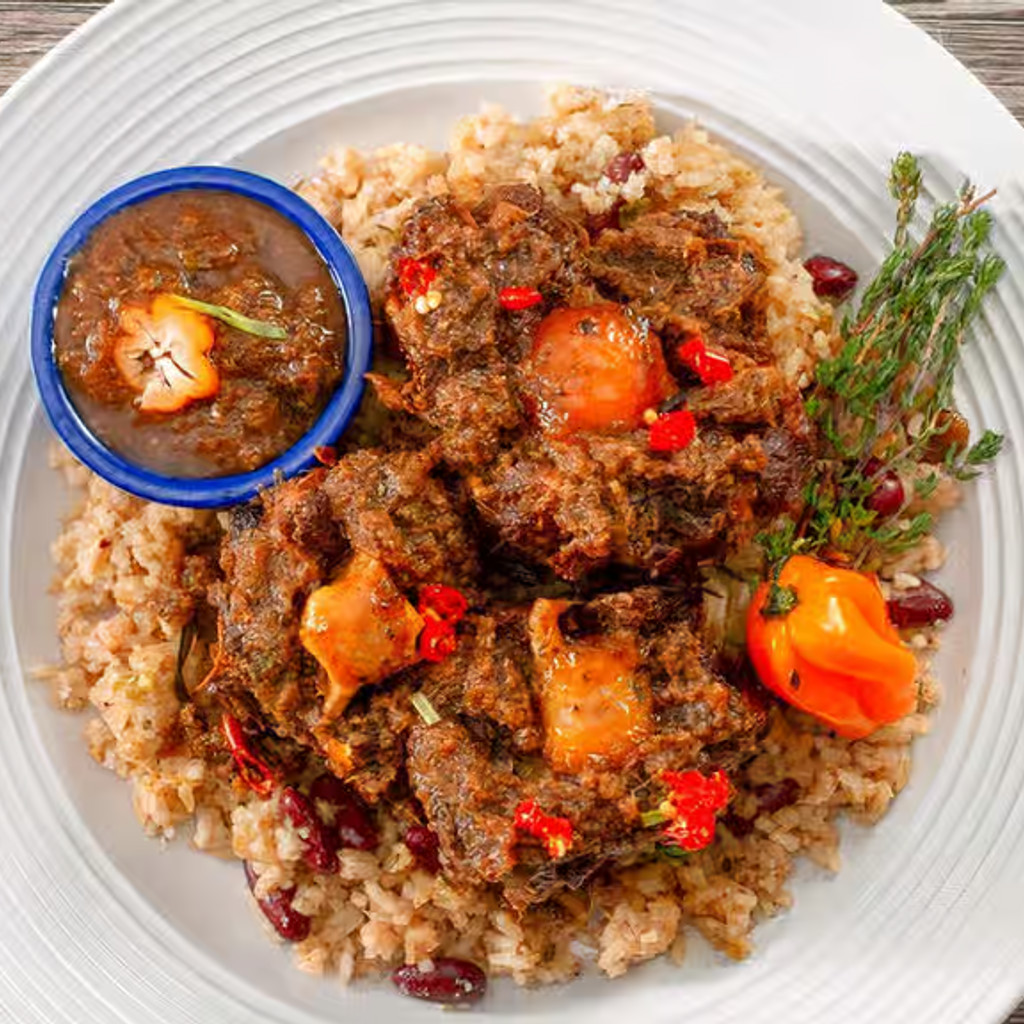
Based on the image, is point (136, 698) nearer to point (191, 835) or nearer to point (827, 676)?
point (191, 835)

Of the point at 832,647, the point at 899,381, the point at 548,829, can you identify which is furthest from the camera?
the point at 899,381

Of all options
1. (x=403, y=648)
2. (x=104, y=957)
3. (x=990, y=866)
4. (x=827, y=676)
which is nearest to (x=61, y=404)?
(x=403, y=648)

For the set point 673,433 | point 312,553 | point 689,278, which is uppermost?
point 689,278

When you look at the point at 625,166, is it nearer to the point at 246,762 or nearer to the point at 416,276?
the point at 416,276

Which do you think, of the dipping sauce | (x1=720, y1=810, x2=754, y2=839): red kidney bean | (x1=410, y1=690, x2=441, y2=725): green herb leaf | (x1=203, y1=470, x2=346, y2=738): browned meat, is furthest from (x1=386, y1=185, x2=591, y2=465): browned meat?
(x1=720, y1=810, x2=754, y2=839): red kidney bean

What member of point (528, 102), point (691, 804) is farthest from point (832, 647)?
point (528, 102)

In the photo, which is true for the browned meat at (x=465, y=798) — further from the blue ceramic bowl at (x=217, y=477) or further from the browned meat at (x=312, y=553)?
the blue ceramic bowl at (x=217, y=477)
